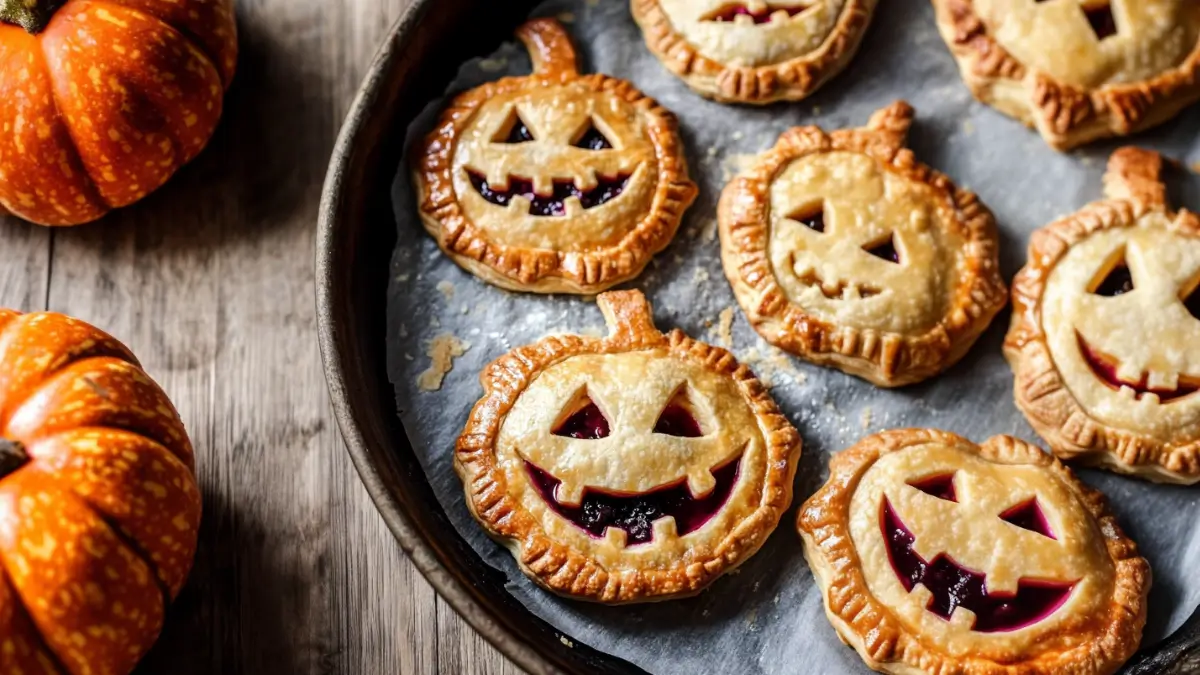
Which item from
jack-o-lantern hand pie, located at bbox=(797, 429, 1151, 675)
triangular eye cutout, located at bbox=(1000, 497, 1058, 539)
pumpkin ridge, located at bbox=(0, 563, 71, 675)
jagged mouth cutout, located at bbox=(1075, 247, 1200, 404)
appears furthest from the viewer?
jagged mouth cutout, located at bbox=(1075, 247, 1200, 404)

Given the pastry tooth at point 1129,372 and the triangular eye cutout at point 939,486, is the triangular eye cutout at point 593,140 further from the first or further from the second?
the pastry tooth at point 1129,372

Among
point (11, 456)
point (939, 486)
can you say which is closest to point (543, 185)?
point (939, 486)

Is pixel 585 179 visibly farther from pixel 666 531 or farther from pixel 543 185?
pixel 666 531

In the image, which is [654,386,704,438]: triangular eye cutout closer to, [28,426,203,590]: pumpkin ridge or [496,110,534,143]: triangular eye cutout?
[496,110,534,143]: triangular eye cutout

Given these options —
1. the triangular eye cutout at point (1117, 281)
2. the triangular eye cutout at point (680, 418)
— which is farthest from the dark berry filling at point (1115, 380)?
the triangular eye cutout at point (680, 418)

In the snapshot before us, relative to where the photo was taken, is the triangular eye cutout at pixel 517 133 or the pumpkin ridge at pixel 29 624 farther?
the triangular eye cutout at pixel 517 133

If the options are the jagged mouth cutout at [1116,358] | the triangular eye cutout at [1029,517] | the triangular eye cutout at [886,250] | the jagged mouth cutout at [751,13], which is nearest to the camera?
the triangular eye cutout at [1029,517]

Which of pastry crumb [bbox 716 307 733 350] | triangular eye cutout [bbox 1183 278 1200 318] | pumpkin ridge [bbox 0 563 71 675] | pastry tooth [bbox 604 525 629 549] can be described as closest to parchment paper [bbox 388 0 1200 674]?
pastry crumb [bbox 716 307 733 350]
